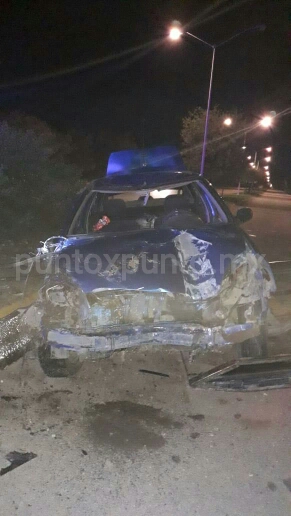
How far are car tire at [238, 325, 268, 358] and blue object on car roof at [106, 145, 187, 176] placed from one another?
2.84 m

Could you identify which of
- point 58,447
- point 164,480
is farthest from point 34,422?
point 164,480

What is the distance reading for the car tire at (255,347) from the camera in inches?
171

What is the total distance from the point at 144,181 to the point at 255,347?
2.41 meters

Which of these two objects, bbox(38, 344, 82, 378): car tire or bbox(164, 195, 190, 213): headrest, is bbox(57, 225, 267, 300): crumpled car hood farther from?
bbox(164, 195, 190, 213): headrest

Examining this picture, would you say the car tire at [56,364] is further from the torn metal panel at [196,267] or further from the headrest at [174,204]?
the headrest at [174,204]

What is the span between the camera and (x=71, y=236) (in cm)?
527

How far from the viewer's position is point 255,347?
14.4 feet

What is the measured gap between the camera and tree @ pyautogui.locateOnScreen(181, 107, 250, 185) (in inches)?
1368

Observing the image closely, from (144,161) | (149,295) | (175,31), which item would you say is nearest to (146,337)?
(149,295)

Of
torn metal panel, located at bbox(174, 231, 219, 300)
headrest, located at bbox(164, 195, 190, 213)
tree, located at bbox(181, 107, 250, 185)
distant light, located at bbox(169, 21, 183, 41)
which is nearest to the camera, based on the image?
torn metal panel, located at bbox(174, 231, 219, 300)

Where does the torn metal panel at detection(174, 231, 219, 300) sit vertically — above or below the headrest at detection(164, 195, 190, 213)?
below

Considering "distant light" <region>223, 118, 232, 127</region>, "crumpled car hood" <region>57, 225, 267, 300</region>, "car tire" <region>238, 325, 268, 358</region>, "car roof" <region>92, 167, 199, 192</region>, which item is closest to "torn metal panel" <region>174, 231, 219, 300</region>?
"crumpled car hood" <region>57, 225, 267, 300</region>

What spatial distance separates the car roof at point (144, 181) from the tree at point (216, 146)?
28.1 metres

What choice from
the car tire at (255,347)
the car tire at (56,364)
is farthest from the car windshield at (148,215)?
the car tire at (56,364)
